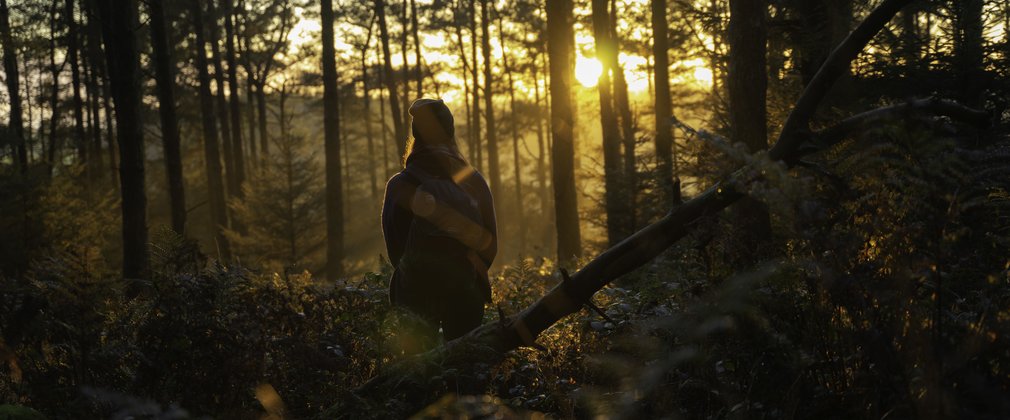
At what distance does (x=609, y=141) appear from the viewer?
1997 cm

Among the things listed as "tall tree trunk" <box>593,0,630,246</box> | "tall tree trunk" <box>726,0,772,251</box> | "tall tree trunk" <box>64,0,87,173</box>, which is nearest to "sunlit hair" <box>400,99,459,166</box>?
"tall tree trunk" <box>726,0,772,251</box>

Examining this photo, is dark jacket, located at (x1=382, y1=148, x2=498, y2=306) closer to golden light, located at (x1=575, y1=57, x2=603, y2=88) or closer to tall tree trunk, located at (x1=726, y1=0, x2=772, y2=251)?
tall tree trunk, located at (x1=726, y1=0, x2=772, y2=251)

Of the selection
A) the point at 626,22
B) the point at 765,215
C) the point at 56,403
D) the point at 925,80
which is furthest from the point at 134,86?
the point at 626,22

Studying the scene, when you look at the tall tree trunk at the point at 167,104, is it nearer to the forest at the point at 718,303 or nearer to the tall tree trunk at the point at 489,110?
the forest at the point at 718,303

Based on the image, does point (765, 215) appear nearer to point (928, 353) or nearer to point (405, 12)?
point (928, 353)

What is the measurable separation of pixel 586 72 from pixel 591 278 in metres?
27.4

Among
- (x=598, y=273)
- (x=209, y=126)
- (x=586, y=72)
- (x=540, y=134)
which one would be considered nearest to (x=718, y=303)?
(x=598, y=273)

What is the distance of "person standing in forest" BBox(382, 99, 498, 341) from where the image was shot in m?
4.43

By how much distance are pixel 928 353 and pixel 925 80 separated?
749cm

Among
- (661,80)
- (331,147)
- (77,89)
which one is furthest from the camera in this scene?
(77,89)

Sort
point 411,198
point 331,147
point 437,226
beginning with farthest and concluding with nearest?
point 331,147, point 411,198, point 437,226

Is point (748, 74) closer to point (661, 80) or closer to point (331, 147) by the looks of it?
point (661, 80)

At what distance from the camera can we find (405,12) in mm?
32906

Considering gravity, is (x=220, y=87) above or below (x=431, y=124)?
above
